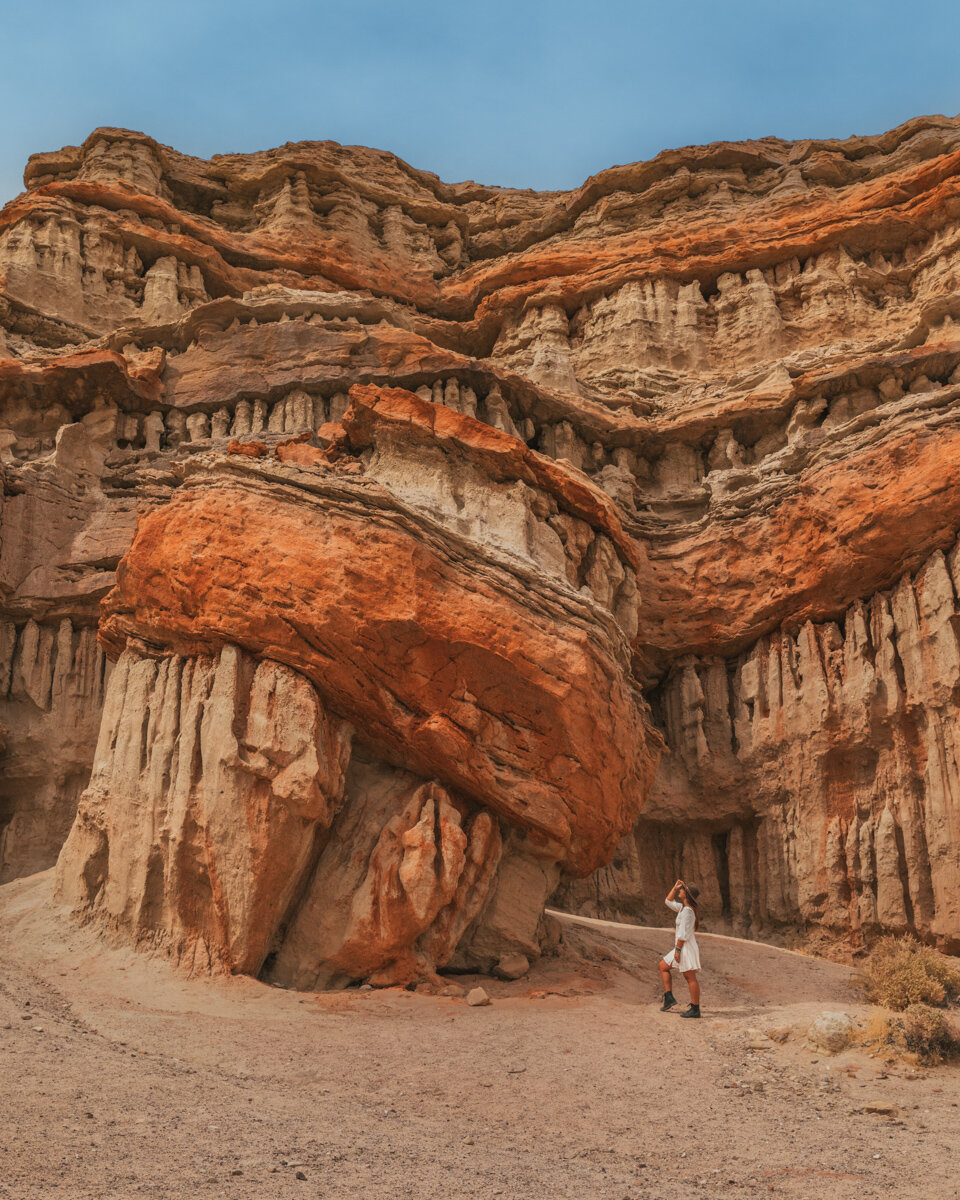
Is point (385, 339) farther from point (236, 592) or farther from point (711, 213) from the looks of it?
point (711, 213)

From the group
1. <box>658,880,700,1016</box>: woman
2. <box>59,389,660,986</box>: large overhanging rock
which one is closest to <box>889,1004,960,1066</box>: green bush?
<box>658,880,700,1016</box>: woman

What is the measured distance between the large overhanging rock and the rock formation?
0.14ft

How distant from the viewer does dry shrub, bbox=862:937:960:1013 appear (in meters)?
10.2


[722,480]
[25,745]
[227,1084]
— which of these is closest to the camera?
[227,1084]

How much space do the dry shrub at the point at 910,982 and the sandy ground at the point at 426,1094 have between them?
394 mm

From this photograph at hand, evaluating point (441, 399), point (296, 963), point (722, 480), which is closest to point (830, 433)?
point (722, 480)

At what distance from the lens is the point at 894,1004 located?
403 inches

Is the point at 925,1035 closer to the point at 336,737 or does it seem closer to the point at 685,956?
the point at 685,956

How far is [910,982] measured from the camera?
33.8 ft

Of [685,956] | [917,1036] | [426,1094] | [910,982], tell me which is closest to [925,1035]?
[917,1036]

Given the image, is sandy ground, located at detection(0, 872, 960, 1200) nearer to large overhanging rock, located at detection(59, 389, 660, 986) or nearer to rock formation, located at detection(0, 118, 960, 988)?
large overhanging rock, located at detection(59, 389, 660, 986)

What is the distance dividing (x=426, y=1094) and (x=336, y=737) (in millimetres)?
4591

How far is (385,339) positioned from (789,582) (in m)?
8.66

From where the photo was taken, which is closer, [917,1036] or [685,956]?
[917,1036]
